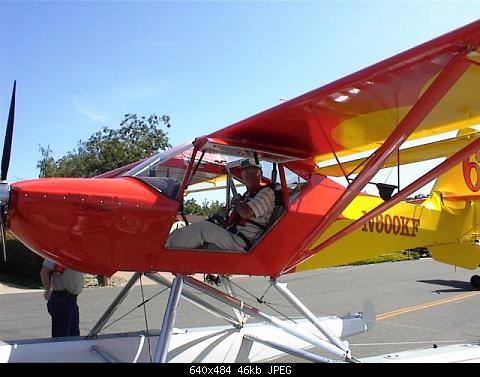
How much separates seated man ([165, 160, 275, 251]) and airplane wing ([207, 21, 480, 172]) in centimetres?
36

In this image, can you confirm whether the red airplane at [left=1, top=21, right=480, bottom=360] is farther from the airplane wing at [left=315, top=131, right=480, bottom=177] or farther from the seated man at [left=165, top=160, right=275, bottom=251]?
the airplane wing at [left=315, top=131, right=480, bottom=177]

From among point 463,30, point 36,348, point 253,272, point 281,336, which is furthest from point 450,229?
point 36,348

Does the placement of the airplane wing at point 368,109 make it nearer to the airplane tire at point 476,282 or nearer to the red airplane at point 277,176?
the red airplane at point 277,176

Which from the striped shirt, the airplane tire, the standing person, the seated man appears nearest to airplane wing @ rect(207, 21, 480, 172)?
the seated man

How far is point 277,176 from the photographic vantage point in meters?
4.59

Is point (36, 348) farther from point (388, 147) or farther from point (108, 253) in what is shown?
point (388, 147)

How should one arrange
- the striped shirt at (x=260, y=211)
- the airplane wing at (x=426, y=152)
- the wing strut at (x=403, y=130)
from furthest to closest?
the airplane wing at (x=426, y=152) < the striped shirt at (x=260, y=211) < the wing strut at (x=403, y=130)

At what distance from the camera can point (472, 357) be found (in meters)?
4.20

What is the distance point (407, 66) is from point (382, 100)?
60 cm

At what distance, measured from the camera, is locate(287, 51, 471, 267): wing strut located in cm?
335

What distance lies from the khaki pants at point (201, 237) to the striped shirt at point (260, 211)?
14 cm

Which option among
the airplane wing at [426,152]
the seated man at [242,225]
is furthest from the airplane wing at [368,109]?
the airplane wing at [426,152]

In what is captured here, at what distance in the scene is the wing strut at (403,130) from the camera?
335cm

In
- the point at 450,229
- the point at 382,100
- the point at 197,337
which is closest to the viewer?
the point at 382,100
